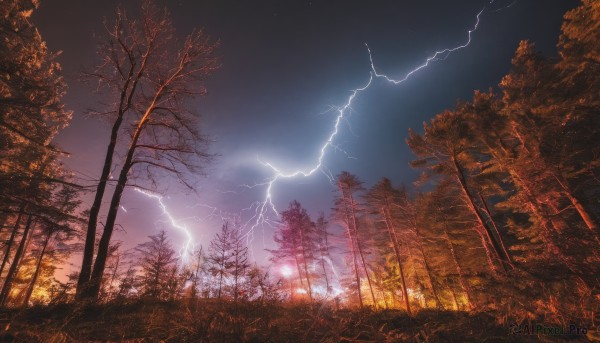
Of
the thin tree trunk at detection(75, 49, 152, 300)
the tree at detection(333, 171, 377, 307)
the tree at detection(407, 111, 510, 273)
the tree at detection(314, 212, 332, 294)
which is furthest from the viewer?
the tree at detection(314, 212, 332, 294)

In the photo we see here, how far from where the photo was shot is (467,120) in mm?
14859

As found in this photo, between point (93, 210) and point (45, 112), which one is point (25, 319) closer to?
point (93, 210)

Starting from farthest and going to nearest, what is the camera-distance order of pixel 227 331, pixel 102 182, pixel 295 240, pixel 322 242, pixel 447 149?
pixel 322 242 < pixel 295 240 < pixel 447 149 < pixel 102 182 < pixel 227 331

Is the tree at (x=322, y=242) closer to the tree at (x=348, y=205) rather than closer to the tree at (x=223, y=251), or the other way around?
the tree at (x=348, y=205)

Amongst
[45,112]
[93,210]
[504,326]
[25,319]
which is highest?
[45,112]

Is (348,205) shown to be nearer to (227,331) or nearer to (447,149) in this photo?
(447,149)

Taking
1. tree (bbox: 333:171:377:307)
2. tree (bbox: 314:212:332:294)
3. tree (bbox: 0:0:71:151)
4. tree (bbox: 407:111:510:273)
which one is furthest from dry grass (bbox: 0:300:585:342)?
tree (bbox: 314:212:332:294)

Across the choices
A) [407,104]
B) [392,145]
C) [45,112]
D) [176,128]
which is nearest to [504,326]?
[176,128]

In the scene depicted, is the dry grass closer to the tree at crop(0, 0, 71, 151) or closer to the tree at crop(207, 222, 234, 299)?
the tree at crop(0, 0, 71, 151)

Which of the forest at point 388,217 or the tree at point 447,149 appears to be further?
the tree at point 447,149

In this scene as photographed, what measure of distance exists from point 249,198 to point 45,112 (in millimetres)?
176910

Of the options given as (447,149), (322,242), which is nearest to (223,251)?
(322,242)

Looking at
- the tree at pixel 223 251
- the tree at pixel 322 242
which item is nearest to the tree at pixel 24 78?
the tree at pixel 223 251

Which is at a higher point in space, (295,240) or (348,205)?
(348,205)
